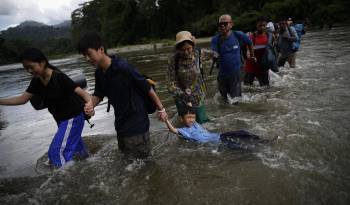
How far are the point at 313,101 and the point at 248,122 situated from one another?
1761mm

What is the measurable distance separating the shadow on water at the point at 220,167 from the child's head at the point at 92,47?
1.60m

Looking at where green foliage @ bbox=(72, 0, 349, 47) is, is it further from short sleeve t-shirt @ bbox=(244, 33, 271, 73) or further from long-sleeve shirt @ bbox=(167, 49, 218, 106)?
long-sleeve shirt @ bbox=(167, 49, 218, 106)

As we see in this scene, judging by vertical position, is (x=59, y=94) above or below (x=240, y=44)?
below

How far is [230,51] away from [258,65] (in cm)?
212

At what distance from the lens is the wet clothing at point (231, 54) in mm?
6671

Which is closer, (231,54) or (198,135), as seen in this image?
(198,135)

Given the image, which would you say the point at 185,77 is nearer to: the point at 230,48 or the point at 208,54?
the point at 208,54

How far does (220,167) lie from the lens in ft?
14.4

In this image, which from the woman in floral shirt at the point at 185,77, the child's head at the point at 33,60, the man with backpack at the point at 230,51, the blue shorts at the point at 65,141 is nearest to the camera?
the child's head at the point at 33,60

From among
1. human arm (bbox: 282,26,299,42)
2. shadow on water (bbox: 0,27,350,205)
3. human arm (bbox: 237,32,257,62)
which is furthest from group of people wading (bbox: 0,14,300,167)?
human arm (bbox: 282,26,299,42)

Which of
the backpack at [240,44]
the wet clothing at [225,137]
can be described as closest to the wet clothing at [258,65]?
the backpack at [240,44]

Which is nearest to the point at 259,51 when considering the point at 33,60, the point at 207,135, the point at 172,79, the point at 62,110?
the point at 172,79

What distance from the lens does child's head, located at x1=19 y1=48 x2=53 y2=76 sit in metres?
3.96

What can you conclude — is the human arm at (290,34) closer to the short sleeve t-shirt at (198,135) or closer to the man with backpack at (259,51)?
the man with backpack at (259,51)
